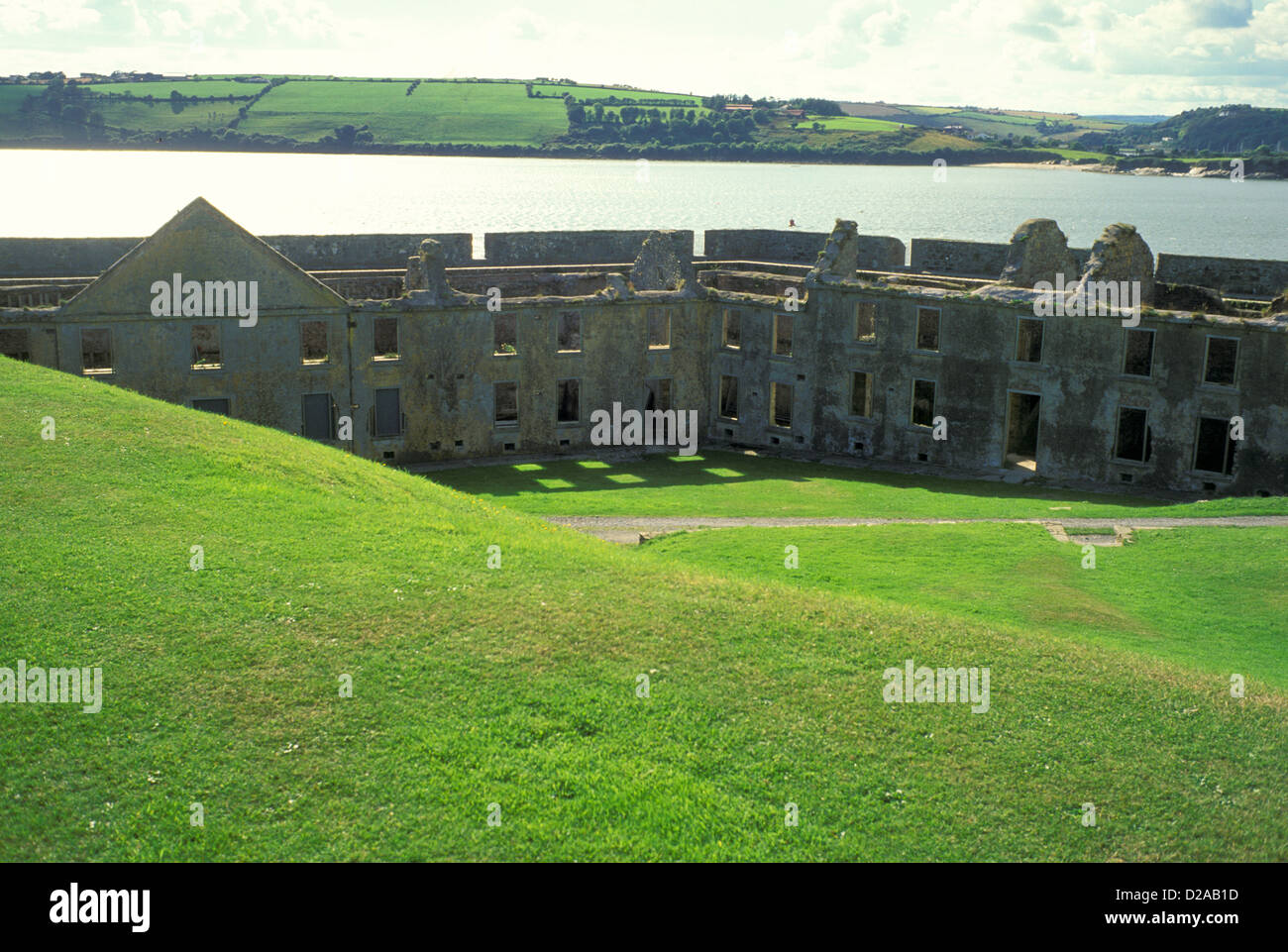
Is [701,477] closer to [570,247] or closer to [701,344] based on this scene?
[701,344]

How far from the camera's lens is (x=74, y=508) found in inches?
967

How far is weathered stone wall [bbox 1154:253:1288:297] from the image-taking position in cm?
4659

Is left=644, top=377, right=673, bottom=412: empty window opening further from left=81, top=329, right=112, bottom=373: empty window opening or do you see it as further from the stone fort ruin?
left=81, top=329, right=112, bottom=373: empty window opening

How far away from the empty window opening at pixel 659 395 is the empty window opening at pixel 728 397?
2.79 metres

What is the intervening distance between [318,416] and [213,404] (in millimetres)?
3811

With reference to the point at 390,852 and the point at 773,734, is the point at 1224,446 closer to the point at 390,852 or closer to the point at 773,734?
the point at 773,734

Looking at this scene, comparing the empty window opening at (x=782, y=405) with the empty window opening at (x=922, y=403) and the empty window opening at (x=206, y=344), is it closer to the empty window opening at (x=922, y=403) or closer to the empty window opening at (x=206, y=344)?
the empty window opening at (x=922, y=403)

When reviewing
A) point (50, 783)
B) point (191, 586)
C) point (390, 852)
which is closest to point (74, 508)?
point (191, 586)

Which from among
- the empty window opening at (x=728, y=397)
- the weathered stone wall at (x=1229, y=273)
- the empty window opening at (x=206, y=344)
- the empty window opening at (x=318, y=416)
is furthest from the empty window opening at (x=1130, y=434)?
the empty window opening at (x=206, y=344)

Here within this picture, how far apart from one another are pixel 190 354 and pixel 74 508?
74.2 ft

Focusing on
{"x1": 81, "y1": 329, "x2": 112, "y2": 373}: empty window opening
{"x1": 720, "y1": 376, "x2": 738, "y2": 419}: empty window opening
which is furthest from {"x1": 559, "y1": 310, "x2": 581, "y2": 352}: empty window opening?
{"x1": 81, "y1": 329, "x2": 112, "y2": 373}: empty window opening

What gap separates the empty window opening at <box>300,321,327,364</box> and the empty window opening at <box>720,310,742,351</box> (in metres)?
16.5

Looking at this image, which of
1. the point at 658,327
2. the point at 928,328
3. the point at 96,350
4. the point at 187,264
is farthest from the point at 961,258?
the point at 96,350

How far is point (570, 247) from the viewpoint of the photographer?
56.3 m
